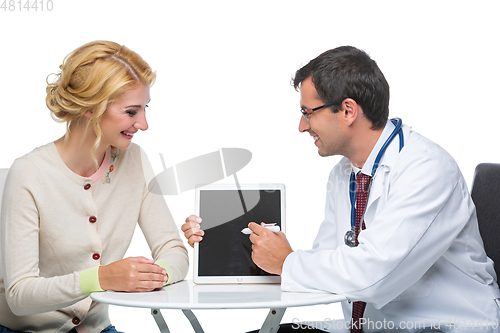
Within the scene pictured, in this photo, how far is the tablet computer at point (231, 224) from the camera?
7.35 ft

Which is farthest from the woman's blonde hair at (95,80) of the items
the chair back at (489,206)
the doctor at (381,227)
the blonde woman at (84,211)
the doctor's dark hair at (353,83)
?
the chair back at (489,206)

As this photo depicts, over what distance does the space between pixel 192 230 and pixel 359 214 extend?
724mm

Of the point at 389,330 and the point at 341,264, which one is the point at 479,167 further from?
the point at 341,264

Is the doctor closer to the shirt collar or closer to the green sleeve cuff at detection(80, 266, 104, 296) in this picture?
the shirt collar

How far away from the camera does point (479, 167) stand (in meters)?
2.73

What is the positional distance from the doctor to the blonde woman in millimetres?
331

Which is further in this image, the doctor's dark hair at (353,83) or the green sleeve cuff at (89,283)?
the doctor's dark hair at (353,83)

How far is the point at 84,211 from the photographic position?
235 centimetres

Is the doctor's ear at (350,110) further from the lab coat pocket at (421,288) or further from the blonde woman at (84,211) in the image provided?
the blonde woman at (84,211)

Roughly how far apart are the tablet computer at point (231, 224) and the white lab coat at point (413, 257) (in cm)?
23

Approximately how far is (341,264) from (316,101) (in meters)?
0.77

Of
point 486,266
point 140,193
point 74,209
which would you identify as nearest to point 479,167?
point 486,266

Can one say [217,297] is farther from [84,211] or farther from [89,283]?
[84,211]

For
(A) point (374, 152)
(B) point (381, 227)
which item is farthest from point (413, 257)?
(A) point (374, 152)
